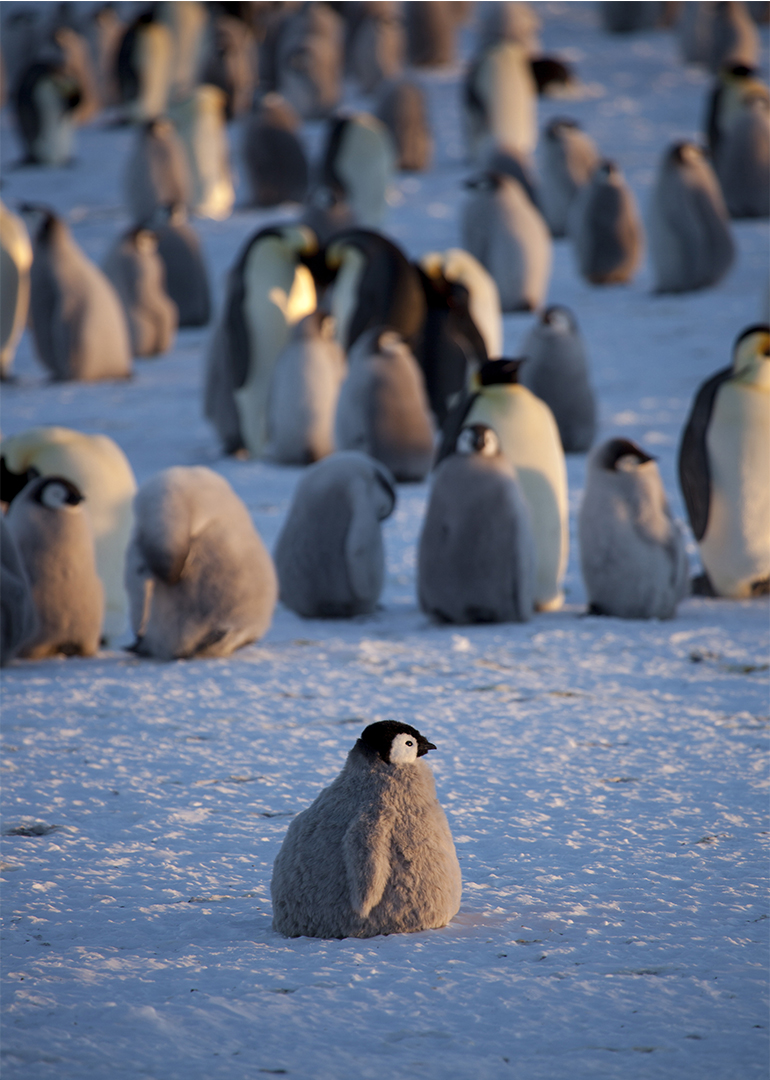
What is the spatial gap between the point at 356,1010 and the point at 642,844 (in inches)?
32.2

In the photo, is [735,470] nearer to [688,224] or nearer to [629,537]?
[629,537]

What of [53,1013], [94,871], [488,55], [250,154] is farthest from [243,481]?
[488,55]

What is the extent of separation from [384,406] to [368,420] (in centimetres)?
9

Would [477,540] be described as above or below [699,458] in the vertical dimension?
below

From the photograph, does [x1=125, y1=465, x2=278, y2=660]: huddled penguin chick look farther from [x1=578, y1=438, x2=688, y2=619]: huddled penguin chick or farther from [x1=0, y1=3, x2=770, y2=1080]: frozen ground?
[x1=578, y1=438, x2=688, y2=619]: huddled penguin chick

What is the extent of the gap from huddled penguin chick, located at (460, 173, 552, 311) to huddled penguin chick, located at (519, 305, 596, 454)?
3.48 m

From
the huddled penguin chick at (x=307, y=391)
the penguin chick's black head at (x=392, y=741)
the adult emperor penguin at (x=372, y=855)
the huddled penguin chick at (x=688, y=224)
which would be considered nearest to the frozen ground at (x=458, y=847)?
the adult emperor penguin at (x=372, y=855)

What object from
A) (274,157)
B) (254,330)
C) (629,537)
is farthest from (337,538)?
(274,157)

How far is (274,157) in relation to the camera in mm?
13484

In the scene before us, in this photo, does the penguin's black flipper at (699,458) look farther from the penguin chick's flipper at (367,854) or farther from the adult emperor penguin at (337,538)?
the penguin chick's flipper at (367,854)

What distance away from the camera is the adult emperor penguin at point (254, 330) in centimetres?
714

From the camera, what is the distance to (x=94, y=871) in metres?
2.38

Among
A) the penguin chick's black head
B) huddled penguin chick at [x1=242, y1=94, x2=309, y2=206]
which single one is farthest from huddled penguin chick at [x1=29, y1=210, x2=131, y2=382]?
the penguin chick's black head

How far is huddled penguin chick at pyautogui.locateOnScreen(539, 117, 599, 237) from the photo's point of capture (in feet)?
40.7
